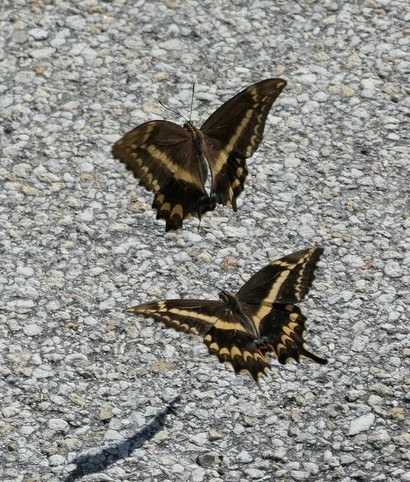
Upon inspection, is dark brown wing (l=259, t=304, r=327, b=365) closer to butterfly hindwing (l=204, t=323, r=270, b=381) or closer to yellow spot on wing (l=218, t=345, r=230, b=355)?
butterfly hindwing (l=204, t=323, r=270, b=381)

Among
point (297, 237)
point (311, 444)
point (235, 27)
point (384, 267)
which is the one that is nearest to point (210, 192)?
point (297, 237)

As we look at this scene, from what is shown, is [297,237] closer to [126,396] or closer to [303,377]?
[303,377]

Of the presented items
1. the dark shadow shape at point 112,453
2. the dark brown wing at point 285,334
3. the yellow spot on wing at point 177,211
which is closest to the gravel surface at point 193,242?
the dark shadow shape at point 112,453

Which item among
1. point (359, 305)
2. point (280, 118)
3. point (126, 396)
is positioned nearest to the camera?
point (126, 396)

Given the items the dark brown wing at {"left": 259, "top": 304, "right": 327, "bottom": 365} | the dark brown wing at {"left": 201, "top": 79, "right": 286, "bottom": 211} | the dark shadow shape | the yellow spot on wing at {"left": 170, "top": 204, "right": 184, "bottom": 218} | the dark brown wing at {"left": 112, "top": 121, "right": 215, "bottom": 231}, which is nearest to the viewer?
the dark shadow shape

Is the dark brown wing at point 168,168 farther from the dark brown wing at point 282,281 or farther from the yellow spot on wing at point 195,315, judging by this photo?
the yellow spot on wing at point 195,315

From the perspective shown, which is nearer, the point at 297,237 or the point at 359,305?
the point at 359,305

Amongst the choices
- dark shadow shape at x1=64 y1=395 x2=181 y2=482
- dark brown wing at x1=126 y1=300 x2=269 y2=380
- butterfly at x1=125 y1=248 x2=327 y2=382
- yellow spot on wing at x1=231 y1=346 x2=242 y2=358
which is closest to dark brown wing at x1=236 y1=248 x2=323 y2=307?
butterfly at x1=125 y1=248 x2=327 y2=382
